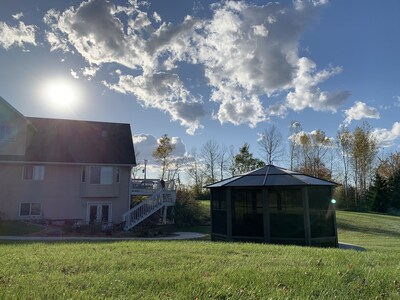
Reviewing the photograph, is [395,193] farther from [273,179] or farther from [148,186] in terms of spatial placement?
[273,179]

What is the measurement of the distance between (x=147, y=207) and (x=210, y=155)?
2642 cm

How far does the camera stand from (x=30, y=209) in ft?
70.7

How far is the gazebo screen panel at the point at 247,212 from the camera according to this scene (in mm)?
14055

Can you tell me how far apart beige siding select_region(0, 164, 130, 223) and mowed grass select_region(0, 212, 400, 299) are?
52.3 ft

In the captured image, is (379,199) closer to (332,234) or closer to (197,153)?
(197,153)

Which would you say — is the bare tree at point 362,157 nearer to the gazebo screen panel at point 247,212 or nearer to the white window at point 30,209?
the gazebo screen panel at point 247,212

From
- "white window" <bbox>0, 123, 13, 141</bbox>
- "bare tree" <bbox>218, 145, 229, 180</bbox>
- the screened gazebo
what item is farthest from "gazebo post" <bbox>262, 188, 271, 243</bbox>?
"bare tree" <bbox>218, 145, 229, 180</bbox>

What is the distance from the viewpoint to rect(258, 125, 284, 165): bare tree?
1740 inches

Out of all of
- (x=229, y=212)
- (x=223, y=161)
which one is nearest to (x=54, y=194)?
(x=229, y=212)

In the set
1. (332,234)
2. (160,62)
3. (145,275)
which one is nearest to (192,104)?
(160,62)

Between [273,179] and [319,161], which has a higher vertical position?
[319,161]

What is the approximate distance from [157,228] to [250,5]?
1520 cm

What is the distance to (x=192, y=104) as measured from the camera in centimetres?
3028

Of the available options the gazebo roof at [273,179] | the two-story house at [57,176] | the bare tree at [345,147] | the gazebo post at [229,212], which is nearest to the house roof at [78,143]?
the two-story house at [57,176]
